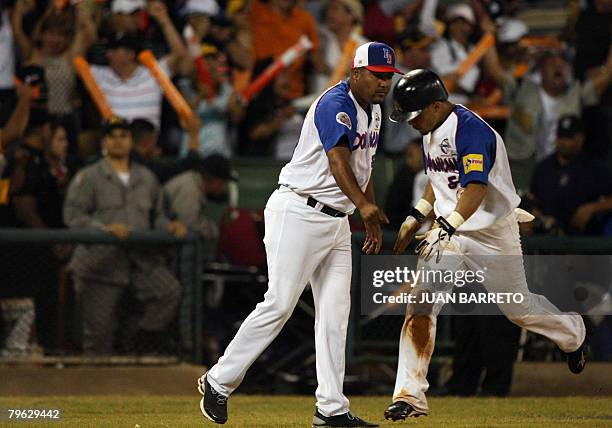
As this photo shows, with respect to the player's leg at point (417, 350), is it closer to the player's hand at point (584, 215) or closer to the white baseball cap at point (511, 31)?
the player's hand at point (584, 215)

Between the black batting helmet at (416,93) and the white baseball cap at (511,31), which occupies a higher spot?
the white baseball cap at (511,31)

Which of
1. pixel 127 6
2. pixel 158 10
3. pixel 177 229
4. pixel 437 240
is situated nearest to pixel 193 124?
pixel 158 10

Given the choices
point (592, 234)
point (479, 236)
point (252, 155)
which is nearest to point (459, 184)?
point (479, 236)

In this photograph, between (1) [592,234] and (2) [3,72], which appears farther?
(2) [3,72]

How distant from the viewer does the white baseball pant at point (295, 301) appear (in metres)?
7.25

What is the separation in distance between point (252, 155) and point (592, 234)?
151 inches

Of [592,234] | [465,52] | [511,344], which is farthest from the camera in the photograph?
[465,52]

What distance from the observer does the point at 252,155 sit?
1341 centimetres

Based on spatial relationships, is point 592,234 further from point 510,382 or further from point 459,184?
point 459,184

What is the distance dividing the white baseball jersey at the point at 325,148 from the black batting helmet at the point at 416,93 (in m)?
0.27

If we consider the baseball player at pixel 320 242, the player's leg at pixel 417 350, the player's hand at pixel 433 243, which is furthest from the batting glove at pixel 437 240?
the baseball player at pixel 320 242

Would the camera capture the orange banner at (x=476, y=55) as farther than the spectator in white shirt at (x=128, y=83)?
Yes

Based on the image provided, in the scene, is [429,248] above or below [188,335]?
above

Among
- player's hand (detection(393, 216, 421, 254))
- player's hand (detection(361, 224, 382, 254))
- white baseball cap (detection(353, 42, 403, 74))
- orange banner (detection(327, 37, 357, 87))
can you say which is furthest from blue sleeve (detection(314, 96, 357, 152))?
orange banner (detection(327, 37, 357, 87))
